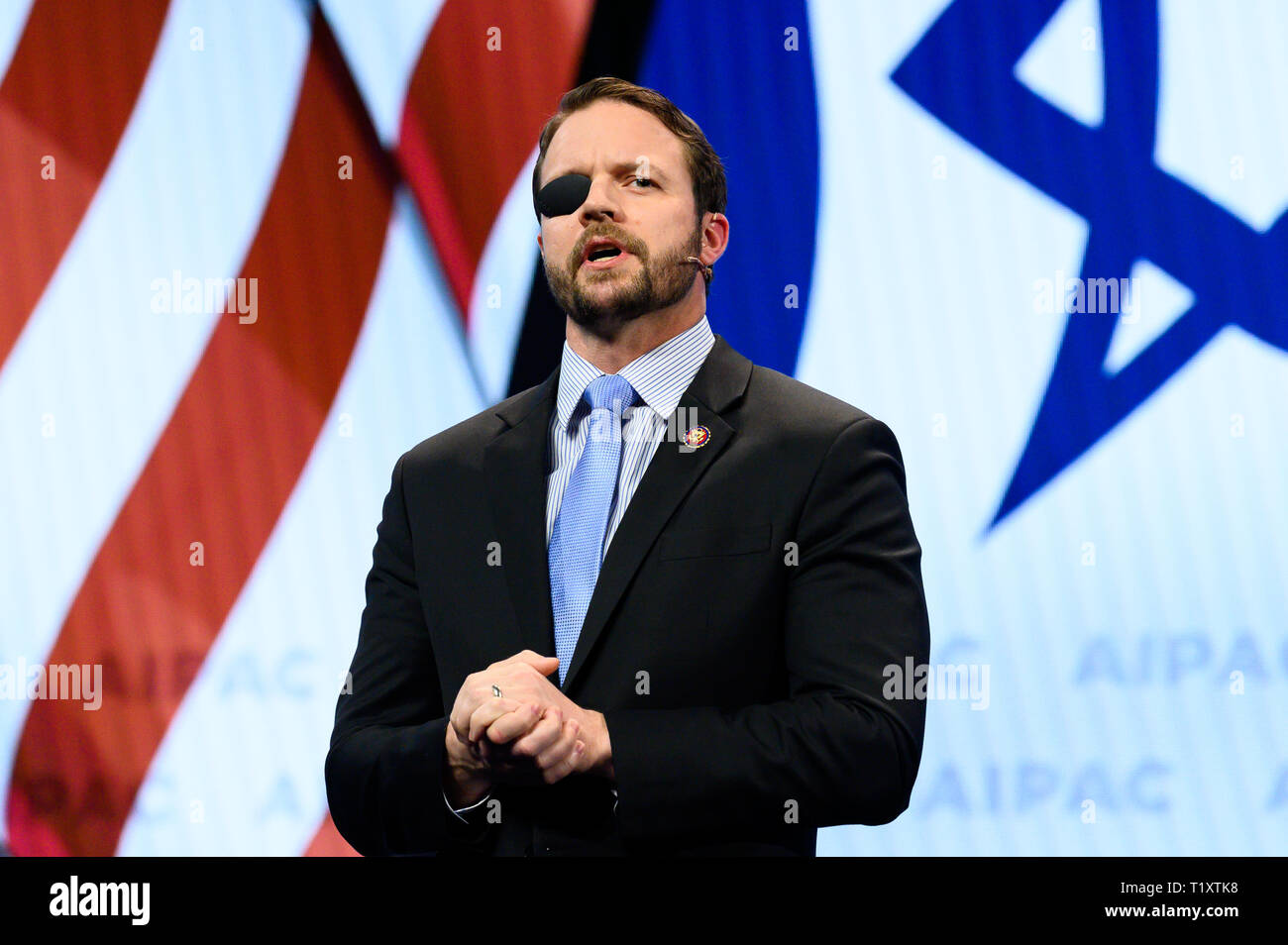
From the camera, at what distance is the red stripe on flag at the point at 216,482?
3588mm

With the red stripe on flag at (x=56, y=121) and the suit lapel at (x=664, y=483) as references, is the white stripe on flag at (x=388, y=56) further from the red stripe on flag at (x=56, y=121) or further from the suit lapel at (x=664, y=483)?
the suit lapel at (x=664, y=483)

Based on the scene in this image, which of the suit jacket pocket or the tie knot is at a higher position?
the tie knot

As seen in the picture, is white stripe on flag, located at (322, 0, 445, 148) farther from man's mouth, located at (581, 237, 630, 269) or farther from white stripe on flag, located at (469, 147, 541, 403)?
man's mouth, located at (581, 237, 630, 269)

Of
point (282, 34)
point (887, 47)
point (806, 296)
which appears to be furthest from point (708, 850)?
point (282, 34)

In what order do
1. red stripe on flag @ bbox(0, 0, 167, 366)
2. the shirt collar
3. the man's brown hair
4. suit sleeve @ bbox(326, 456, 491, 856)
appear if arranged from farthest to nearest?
red stripe on flag @ bbox(0, 0, 167, 366)
the man's brown hair
the shirt collar
suit sleeve @ bbox(326, 456, 491, 856)

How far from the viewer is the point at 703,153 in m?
2.31

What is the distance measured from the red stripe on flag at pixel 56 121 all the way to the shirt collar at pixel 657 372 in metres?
2.25

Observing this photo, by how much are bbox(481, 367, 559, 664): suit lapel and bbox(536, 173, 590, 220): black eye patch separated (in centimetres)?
28

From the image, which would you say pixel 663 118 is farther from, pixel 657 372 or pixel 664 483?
pixel 664 483

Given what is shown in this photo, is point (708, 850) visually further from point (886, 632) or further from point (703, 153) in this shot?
point (703, 153)

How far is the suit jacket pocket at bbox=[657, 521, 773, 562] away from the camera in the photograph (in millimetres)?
1905

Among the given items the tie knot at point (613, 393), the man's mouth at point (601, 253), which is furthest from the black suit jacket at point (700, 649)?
the man's mouth at point (601, 253)

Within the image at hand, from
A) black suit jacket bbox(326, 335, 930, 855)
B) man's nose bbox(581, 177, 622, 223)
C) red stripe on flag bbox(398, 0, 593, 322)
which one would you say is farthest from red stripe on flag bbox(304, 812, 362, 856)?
man's nose bbox(581, 177, 622, 223)

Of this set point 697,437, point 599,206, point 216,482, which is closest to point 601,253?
point 599,206
